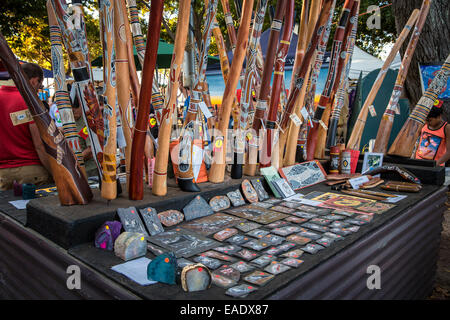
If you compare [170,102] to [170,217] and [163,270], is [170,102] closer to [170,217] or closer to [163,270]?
[170,217]

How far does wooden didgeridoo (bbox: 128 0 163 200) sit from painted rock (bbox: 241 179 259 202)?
0.51 meters

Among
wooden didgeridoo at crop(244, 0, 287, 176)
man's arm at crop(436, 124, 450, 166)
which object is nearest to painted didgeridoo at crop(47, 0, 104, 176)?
wooden didgeridoo at crop(244, 0, 287, 176)

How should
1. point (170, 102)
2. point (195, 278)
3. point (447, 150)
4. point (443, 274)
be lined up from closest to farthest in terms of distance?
point (195, 278)
point (170, 102)
point (443, 274)
point (447, 150)

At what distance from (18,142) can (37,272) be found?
1296 millimetres

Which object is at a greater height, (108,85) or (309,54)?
(309,54)

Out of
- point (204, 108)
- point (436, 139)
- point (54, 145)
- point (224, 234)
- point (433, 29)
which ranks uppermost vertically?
point (433, 29)

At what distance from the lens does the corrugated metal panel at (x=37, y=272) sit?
0.82 metres

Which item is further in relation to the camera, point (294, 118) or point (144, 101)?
point (294, 118)

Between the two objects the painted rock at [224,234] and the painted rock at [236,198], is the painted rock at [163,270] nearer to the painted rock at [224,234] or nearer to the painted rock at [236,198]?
the painted rock at [224,234]

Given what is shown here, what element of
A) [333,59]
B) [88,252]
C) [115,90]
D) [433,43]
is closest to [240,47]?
[115,90]

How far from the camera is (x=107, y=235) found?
0.97 m

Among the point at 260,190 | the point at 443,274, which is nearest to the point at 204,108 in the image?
the point at 260,190
